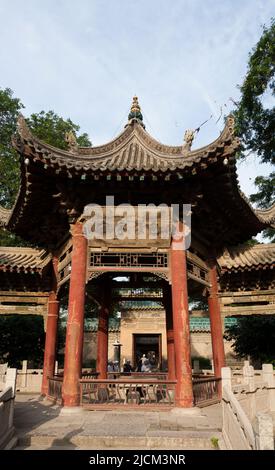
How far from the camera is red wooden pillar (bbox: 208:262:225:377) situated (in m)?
10.9

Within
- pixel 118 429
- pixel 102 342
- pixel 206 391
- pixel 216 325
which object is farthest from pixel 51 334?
pixel 118 429

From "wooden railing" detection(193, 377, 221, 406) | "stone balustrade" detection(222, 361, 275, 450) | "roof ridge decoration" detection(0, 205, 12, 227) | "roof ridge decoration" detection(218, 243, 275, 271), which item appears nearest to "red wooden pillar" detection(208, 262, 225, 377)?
"wooden railing" detection(193, 377, 221, 406)

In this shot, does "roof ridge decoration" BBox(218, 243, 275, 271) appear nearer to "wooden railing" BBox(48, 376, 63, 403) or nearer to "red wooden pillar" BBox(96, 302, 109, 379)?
"red wooden pillar" BBox(96, 302, 109, 379)

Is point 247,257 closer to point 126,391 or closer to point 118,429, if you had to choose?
point 126,391

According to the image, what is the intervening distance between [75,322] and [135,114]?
10.5 m

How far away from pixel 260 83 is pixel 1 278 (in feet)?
43.0

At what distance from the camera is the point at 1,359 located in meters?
20.6

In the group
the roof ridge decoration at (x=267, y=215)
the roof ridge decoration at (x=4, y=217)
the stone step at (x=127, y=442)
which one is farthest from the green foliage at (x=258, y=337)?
the roof ridge decoration at (x=4, y=217)

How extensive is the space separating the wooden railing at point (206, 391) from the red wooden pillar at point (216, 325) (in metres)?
0.47

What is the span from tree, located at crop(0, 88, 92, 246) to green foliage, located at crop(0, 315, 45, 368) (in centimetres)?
460

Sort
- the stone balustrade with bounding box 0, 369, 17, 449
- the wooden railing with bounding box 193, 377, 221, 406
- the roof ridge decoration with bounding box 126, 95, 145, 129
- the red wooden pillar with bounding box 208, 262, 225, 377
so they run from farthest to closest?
the roof ridge decoration with bounding box 126, 95, 145, 129 < the red wooden pillar with bounding box 208, 262, 225, 377 < the wooden railing with bounding box 193, 377, 221, 406 < the stone balustrade with bounding box 0, 369, 17, 449

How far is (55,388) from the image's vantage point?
10.1 meters

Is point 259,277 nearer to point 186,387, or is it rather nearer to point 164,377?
point 186,387
